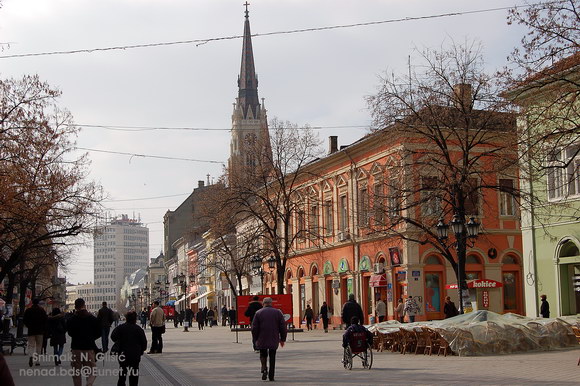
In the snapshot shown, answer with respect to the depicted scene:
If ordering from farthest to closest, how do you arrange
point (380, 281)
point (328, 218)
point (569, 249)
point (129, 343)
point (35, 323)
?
point (328, 218), point (380, 281), point (569, 249), point (35, 323), point (129, 343)

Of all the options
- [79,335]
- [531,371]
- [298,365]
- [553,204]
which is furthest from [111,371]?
[553,204]

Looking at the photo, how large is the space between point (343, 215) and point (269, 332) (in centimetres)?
3622

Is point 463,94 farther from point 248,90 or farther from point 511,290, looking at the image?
point 248,90

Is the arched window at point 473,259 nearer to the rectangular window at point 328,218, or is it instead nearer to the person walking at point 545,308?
the rectangular window at point 328,218

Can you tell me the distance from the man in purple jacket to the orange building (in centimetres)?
2023

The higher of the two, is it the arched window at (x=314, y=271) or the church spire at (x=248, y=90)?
the church spire at (x=248, y=90)

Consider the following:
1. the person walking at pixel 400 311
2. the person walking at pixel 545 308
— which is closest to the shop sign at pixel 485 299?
the person walking at pixel 400 311

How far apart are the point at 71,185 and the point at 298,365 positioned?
1661 cm

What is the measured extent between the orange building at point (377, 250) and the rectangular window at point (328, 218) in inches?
2.5

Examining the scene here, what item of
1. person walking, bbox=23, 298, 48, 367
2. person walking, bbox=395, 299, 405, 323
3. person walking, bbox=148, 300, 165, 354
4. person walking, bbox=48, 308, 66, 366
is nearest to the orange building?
person walking, bbox=395, 299, 405, 323

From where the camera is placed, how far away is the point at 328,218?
55.7 metres

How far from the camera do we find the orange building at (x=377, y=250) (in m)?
44.9

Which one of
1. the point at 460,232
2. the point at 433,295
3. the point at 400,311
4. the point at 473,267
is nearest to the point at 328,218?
the point at 433,295

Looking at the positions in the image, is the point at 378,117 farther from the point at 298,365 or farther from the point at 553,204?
the point at 298,365
